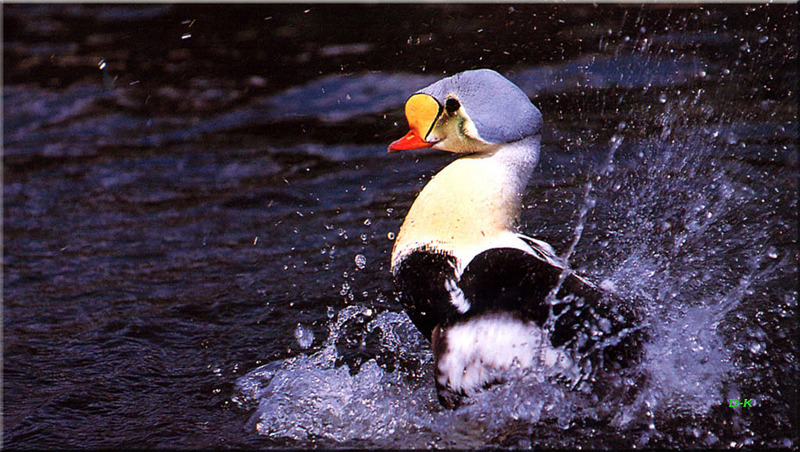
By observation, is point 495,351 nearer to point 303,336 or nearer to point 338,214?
point 303,336

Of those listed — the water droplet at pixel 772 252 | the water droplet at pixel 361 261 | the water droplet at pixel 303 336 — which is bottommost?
the water droplet at pixel 361 261

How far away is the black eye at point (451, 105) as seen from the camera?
2506mm

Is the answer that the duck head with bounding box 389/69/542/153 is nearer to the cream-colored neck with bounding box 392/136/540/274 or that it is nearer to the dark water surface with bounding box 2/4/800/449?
the cream-colored neck with bounding box 392/136/540/274

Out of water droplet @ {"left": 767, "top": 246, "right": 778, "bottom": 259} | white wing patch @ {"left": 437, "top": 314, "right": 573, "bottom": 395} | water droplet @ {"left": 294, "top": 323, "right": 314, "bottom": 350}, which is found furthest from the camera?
water droplet @ {"left": 767, "top": 246, "right": 778, "bottom": 259}

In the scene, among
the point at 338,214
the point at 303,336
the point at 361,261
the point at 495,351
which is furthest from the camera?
the point at 338,214

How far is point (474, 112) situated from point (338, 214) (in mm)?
1593

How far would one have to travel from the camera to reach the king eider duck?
2352 mm

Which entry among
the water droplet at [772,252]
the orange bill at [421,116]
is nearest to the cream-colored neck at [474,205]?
the orange bill at [421,116]

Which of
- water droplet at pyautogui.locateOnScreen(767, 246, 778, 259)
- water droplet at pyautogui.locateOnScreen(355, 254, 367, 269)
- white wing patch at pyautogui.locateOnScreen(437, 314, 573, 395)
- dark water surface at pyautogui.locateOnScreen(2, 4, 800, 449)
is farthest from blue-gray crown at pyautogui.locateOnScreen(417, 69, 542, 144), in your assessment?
water droplet at pyautogui.locateOnScreen(767, 246, 778, 259)

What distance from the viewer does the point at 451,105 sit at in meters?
2.52

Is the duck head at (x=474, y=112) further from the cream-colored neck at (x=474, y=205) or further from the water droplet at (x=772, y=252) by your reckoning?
the water droplet at (x=772, y=252)

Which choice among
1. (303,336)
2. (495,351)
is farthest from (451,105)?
(303,336)

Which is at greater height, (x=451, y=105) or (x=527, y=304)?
(x=451, y=105)

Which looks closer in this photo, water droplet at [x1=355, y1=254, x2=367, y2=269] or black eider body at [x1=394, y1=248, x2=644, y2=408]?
black eider body at [x1=394, y1=248, x2=644, y2=408]
